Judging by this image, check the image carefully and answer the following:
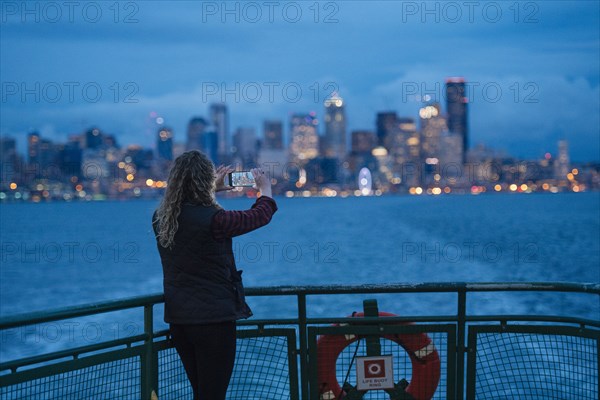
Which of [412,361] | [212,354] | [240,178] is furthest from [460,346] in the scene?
[240,178]

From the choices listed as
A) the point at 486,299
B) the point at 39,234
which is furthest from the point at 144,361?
the point at 39,234

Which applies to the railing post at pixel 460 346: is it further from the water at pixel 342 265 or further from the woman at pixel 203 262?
the water at pixel 342 265

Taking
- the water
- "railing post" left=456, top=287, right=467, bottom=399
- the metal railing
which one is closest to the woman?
the metal railing

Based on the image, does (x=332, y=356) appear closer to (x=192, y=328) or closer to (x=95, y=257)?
(x=192, y=328)

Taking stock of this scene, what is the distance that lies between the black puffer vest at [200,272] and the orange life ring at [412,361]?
40.3 inches

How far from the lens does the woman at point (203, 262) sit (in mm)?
4293

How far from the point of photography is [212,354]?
437cm

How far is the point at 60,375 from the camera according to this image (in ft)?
15.1

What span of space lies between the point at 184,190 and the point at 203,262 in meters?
0.39

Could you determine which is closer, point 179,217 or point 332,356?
point 179,217

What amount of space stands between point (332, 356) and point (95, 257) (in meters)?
63.1

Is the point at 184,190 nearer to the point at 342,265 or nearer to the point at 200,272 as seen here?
the point at 200,272

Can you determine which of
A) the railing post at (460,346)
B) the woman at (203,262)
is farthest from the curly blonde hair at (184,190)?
the railing post at (460,346)

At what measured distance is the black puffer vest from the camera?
4.30 metres
